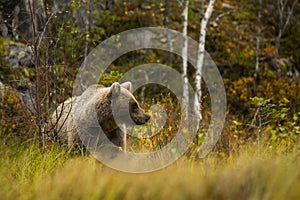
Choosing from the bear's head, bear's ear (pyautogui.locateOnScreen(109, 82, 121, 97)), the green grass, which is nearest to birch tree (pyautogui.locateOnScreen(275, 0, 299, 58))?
the bear's head

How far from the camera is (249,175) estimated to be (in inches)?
126

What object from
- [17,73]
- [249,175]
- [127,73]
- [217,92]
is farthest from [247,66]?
[249,175]

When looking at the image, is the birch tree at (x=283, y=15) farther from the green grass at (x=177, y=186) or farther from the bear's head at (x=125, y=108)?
the green grass at (x=177, y=186)

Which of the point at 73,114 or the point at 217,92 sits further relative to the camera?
the point at 217,92

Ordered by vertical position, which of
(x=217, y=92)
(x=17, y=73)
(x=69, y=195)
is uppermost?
(x=69, y=195)

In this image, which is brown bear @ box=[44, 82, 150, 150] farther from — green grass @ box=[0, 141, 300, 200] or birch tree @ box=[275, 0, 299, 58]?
birch tree @ box=[275, 0, 299, 58]

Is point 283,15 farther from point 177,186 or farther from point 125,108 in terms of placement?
point 177,186

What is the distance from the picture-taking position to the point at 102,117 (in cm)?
637

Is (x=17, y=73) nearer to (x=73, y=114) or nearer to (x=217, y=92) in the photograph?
(x=73, y=114)

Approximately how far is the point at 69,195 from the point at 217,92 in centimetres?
1155

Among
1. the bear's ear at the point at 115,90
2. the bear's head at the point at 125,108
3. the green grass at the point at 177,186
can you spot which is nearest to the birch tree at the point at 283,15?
the bear's head at the point at 125,108

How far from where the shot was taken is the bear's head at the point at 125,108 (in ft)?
21.2

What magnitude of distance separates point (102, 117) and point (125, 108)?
1.23ft

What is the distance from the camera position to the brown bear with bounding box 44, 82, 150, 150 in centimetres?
623
